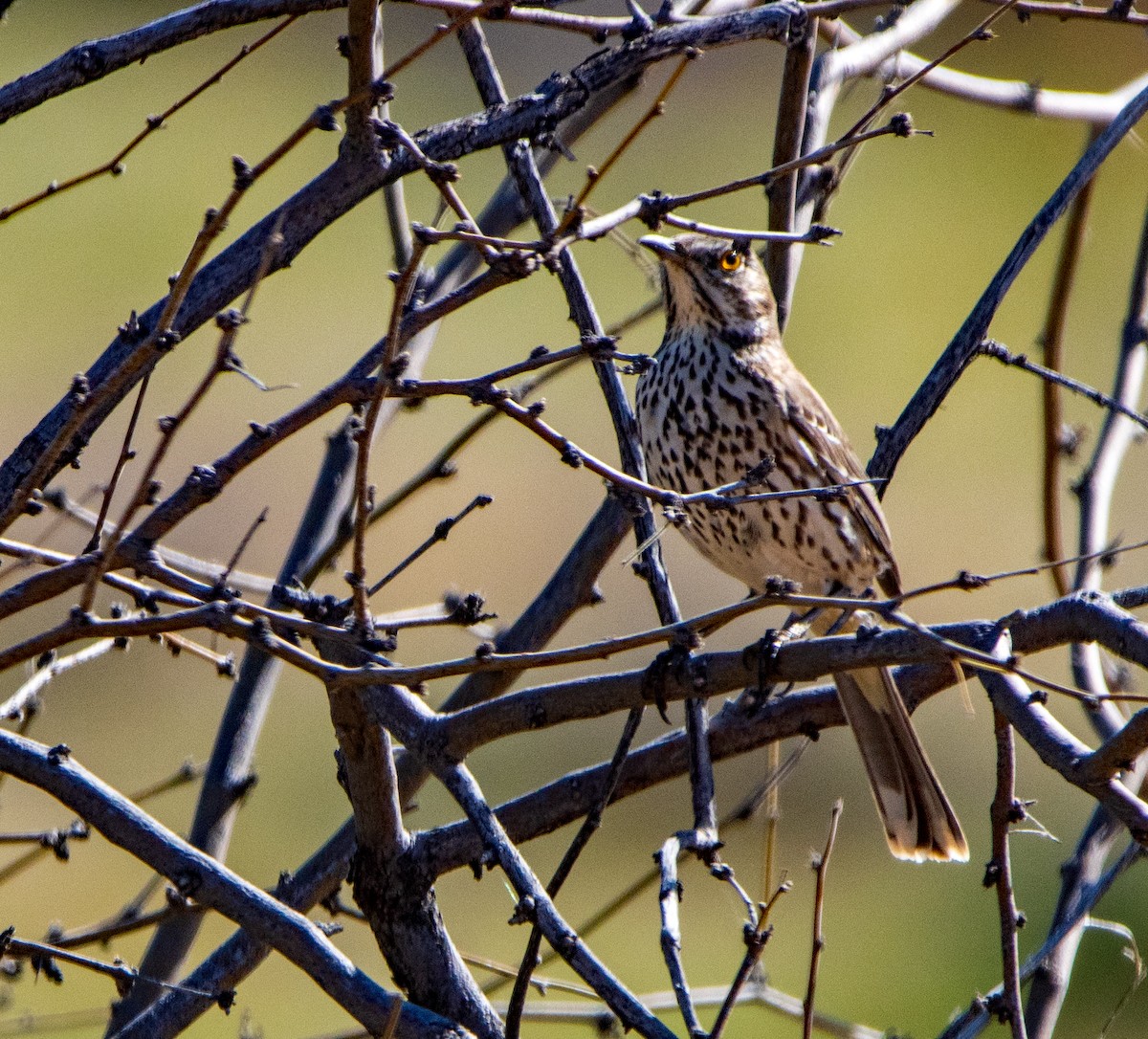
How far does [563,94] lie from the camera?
7.55 feet

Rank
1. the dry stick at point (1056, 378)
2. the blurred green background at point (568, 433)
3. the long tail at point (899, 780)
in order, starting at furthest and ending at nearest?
the blurred green background at point (568, 433) → the long tail at point (899, 780) → the dry stick at point (1056, 378)

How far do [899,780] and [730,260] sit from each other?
1.45m

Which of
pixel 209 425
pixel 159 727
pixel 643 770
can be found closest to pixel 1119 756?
pixel 643 770

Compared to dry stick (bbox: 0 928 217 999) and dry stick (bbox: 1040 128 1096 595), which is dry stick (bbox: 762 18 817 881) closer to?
dry stick (bbox: 1040 128 1096 595)

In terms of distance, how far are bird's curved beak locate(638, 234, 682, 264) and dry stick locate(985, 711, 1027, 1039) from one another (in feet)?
6.38

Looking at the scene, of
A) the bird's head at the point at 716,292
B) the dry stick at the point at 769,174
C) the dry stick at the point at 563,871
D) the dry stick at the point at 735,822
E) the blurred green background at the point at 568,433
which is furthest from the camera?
the blurred green background at the point at 568,433

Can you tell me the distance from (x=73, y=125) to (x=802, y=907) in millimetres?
10087

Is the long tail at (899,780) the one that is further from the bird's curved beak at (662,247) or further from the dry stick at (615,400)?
the bird's curved beak at (662,247)

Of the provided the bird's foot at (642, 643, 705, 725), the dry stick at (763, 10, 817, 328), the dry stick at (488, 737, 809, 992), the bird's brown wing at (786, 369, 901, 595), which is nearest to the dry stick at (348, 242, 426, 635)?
the bird's foot at (642, 643, 705, 725)

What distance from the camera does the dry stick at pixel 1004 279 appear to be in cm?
292

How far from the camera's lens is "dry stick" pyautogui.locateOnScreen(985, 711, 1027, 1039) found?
2.18m

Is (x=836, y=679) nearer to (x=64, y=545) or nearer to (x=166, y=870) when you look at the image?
(x=166, y=870)

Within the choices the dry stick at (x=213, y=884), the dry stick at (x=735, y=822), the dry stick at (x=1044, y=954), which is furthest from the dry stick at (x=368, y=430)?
the dry stick at (x=1044, y=954)

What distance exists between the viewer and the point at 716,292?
4082mm
